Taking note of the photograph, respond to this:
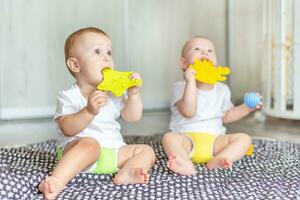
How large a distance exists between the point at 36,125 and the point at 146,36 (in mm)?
701

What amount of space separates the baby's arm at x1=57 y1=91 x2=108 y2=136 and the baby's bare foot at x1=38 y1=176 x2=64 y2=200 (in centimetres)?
14

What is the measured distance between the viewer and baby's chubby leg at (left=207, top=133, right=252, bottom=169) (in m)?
1.21

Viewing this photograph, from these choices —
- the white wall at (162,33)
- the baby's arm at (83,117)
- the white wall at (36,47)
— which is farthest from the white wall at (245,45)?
the baby's arm at (83,117)

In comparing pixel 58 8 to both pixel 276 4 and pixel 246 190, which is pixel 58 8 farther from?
pixel 246 190

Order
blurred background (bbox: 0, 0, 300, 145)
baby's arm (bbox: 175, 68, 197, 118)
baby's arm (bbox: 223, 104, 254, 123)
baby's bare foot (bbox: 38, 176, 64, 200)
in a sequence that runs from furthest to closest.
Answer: blurred background (bbox: 0, 0, 300, 145) < baby's arm (bbox: 223, 104, 254, 123) < baby's arm (bbox: 175, 68, 197, 118) < baby's bare foot (bbox: 38, 176, 64, 200)

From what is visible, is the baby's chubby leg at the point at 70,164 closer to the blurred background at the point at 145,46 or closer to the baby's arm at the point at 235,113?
the baby's arm at the point at 235,113

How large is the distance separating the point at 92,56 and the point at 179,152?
31 centimetres

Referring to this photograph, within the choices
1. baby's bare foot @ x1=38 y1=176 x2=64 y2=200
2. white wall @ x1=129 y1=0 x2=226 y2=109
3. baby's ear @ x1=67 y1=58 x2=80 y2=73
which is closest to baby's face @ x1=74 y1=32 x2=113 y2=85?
baby's ear @ x1=67 y1=58 x2=80 y2=73

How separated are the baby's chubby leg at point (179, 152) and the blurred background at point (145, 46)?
2.24 ft

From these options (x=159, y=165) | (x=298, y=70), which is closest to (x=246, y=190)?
(x=159, y=165)

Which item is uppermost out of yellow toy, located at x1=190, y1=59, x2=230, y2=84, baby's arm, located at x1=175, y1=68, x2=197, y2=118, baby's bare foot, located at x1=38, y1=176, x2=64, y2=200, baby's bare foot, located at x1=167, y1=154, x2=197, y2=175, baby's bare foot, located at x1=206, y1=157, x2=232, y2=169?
yellow toy, located at x1=190, y1=59, x2=230, y2=84

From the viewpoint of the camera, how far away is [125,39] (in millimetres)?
2438

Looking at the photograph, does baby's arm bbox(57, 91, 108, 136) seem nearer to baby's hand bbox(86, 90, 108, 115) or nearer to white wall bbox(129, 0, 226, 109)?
baby's hand bbox(86, 90, 108, 115)

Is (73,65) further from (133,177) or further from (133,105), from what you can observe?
(133,177)
